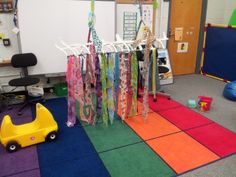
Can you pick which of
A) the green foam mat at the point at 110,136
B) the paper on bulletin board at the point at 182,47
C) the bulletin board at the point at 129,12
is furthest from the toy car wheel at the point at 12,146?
the paper on bulletin board at the point at 182,47

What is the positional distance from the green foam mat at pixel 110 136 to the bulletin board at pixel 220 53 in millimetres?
3119

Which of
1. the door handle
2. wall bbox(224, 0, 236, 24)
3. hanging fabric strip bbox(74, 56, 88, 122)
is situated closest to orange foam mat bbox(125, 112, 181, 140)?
hanging fabric strip bbox(74, 56, 88, 122)

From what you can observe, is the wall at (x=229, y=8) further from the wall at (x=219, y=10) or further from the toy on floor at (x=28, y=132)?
the toy on floor at (x=28, y=132)

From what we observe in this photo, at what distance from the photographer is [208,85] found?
201 inches

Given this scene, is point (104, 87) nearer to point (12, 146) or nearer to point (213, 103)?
point (12, 146)

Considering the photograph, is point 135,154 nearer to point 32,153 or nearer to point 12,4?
point 32,153

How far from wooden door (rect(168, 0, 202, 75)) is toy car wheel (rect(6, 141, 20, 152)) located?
4006mm

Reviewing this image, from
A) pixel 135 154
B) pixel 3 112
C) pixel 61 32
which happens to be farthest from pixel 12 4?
pixel 135 154

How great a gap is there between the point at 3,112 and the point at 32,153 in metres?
1.40

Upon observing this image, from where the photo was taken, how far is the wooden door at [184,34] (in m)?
5.31

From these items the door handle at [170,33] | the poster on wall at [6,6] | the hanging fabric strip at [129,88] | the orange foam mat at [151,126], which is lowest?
the orange foam mat at [151,126]

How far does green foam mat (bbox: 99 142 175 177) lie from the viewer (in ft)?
7.76

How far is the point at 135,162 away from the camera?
2529 millimetres

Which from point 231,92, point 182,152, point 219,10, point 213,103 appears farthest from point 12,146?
point 219,10
